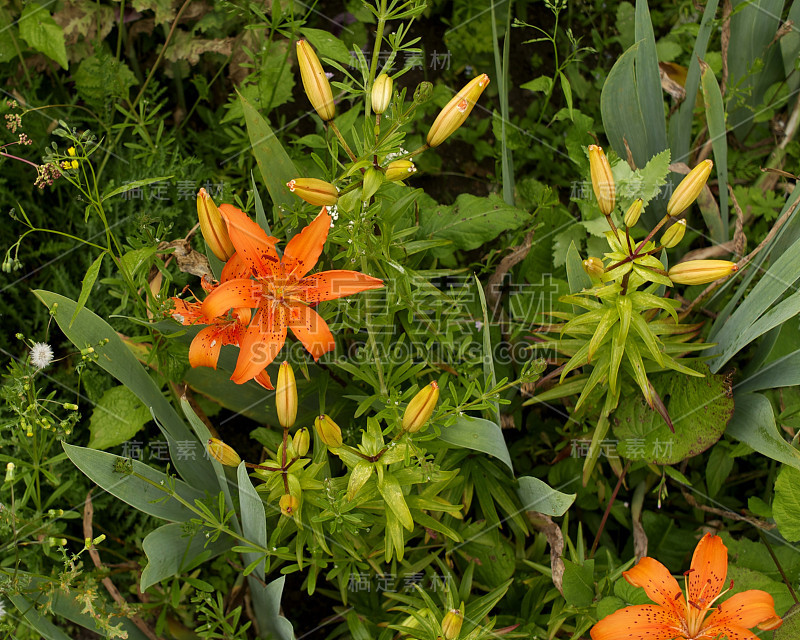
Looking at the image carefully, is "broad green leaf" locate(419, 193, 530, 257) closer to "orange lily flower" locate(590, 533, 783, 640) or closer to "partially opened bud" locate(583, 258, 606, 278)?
"partially opened bud" locate(583, 258, 606, 278)

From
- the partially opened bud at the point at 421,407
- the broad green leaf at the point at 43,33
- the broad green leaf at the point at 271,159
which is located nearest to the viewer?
the partially opened bud at the point at 421,407

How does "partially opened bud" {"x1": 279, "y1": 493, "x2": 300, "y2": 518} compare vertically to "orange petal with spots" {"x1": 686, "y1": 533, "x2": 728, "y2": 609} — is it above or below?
above

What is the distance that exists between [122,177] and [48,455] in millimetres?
729

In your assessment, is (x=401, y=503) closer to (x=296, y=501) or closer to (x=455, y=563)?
(x=296, y=501)

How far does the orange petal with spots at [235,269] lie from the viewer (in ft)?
3.52

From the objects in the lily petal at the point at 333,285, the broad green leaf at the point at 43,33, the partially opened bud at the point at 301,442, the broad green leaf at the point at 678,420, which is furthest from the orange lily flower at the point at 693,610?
the broad green leaf at the point at 43,33

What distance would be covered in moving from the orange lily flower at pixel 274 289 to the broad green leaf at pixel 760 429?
79 centimetres

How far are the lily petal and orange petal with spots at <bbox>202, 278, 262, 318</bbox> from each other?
0.24ft

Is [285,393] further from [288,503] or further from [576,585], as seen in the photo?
[576,585]

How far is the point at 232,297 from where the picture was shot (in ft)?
3.36

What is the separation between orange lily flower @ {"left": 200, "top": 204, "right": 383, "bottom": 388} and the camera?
3.34 feet

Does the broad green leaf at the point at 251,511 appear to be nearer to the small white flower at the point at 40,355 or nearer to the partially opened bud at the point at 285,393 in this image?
the partially opened bud at the point at 285,393

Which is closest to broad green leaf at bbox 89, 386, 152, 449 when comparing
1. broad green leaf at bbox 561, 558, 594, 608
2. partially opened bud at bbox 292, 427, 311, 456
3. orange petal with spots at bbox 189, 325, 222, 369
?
orange petal with spots at bbox 189, 325, 222, 369

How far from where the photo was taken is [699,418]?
1.38 metres
